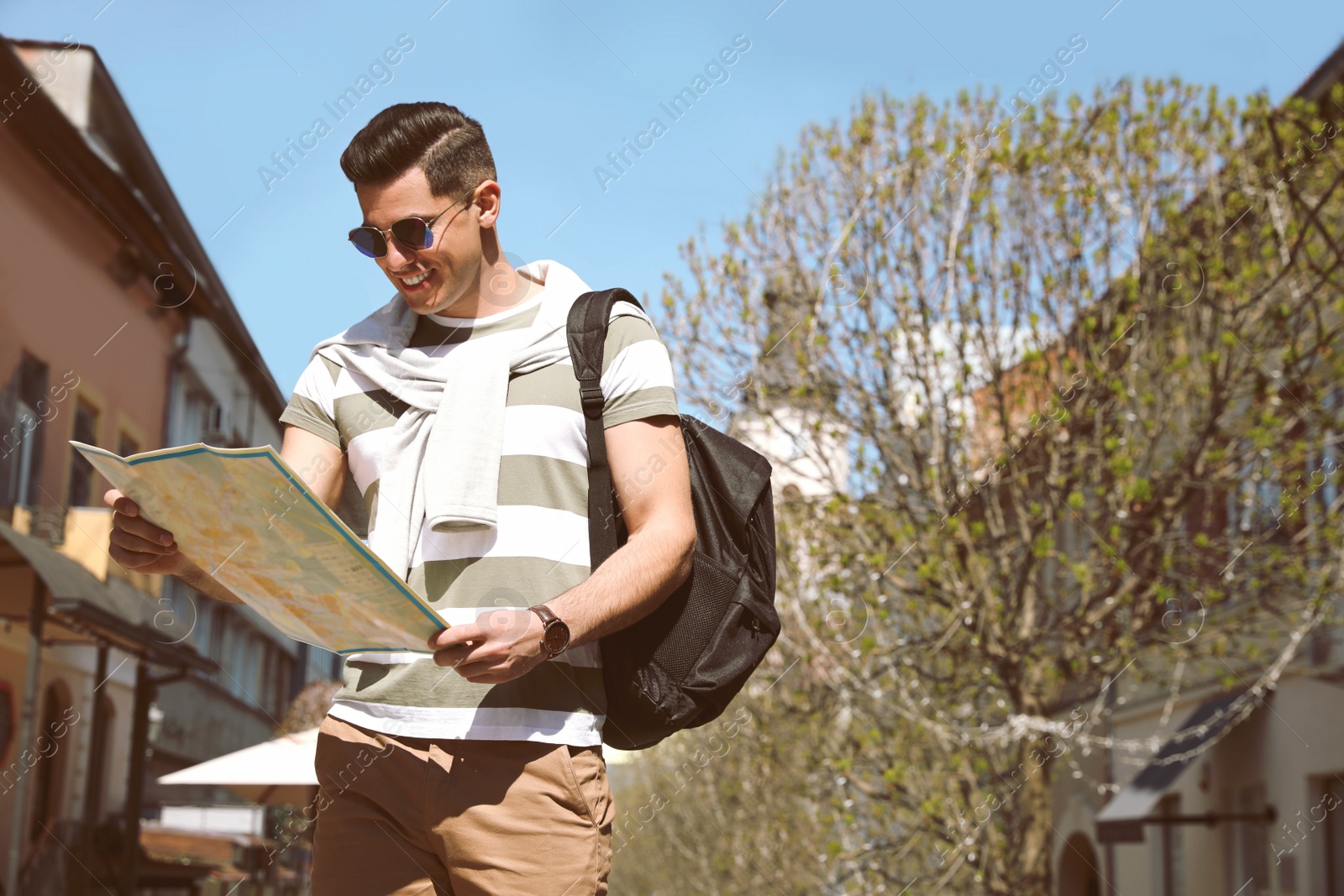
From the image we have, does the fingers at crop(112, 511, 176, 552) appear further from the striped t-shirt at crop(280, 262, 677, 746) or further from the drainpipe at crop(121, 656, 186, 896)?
the drainpipe at crop(121, 656, 186, 896)

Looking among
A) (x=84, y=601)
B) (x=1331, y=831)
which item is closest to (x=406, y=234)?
(x=84, y=601)

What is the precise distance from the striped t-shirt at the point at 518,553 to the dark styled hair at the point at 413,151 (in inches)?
10.7

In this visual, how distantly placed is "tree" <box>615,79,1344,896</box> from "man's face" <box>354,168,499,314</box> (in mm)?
9221

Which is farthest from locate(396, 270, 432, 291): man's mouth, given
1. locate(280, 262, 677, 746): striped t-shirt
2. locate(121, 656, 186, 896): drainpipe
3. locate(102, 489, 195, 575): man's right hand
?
locate(121, 656, 186, 896): drainpipe

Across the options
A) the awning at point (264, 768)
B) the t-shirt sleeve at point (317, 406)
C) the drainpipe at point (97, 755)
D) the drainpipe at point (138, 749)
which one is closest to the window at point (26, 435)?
the drainpipe at point (97, 755)

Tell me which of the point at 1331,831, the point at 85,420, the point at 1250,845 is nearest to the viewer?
the point at 85,420

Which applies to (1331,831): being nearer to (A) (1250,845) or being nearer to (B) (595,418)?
(A) (1250,845)

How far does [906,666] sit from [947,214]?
11.9 ft

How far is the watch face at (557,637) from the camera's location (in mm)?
2232

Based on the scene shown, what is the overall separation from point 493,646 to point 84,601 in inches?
396

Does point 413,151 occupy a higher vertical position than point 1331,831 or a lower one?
higher

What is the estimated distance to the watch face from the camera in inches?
87.9

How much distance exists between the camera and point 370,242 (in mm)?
2631

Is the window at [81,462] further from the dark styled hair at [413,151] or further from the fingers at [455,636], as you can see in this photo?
the fingers at [455,636]
